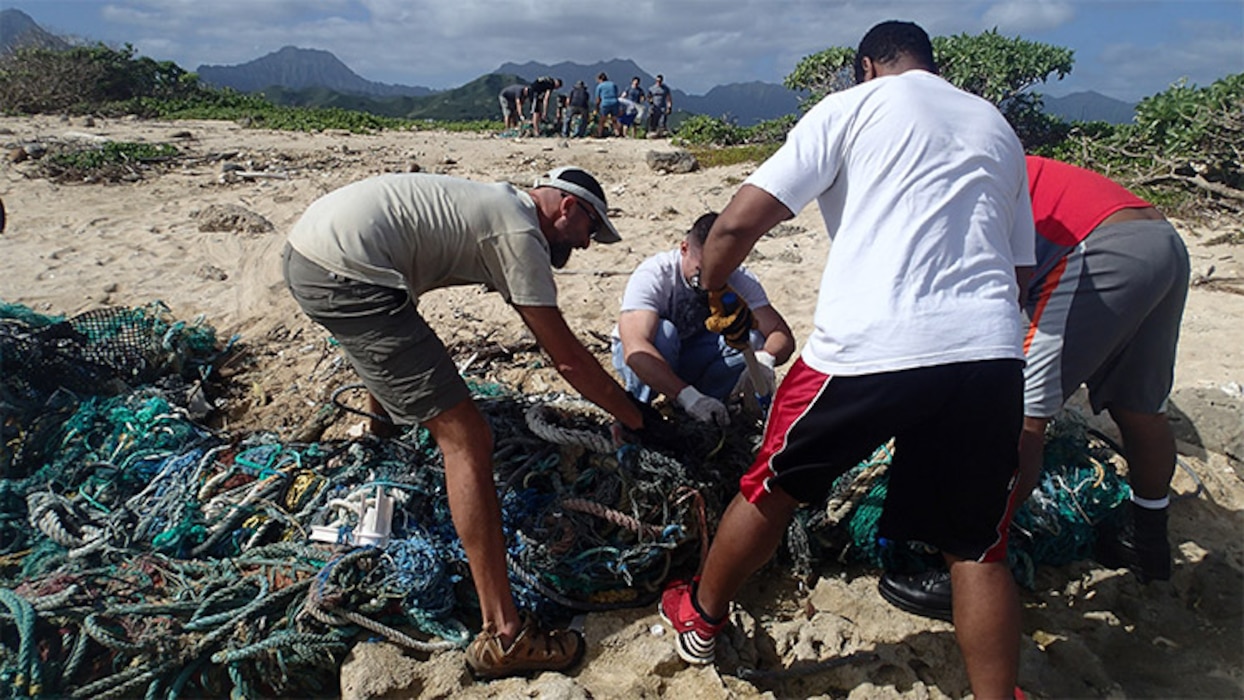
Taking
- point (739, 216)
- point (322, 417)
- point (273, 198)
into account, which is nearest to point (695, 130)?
point (273, 198)

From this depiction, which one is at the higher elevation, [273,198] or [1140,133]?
[1140,133]

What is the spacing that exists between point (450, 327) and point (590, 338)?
0.84 m

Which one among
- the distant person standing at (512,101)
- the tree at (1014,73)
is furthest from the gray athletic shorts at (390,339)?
the distant person standing at (512,101)

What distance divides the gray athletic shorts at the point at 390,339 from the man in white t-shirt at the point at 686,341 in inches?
35.0

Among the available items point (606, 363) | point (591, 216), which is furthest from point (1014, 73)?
point (591, 216)

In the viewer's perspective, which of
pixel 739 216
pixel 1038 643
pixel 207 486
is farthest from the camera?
pixel 207 486

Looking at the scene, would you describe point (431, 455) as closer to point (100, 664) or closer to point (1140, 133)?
point (100, 664)

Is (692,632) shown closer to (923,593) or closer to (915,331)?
(923,593)

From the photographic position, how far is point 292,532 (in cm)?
240

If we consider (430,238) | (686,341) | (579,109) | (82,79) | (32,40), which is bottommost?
(686,341)

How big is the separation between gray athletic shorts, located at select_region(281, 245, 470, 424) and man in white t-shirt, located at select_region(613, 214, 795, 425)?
0.89 m

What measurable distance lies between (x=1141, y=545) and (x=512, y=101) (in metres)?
13.6

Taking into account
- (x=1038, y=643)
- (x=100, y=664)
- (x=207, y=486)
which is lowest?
(x=1038, y=643)

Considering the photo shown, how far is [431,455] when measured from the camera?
8.74 ft
